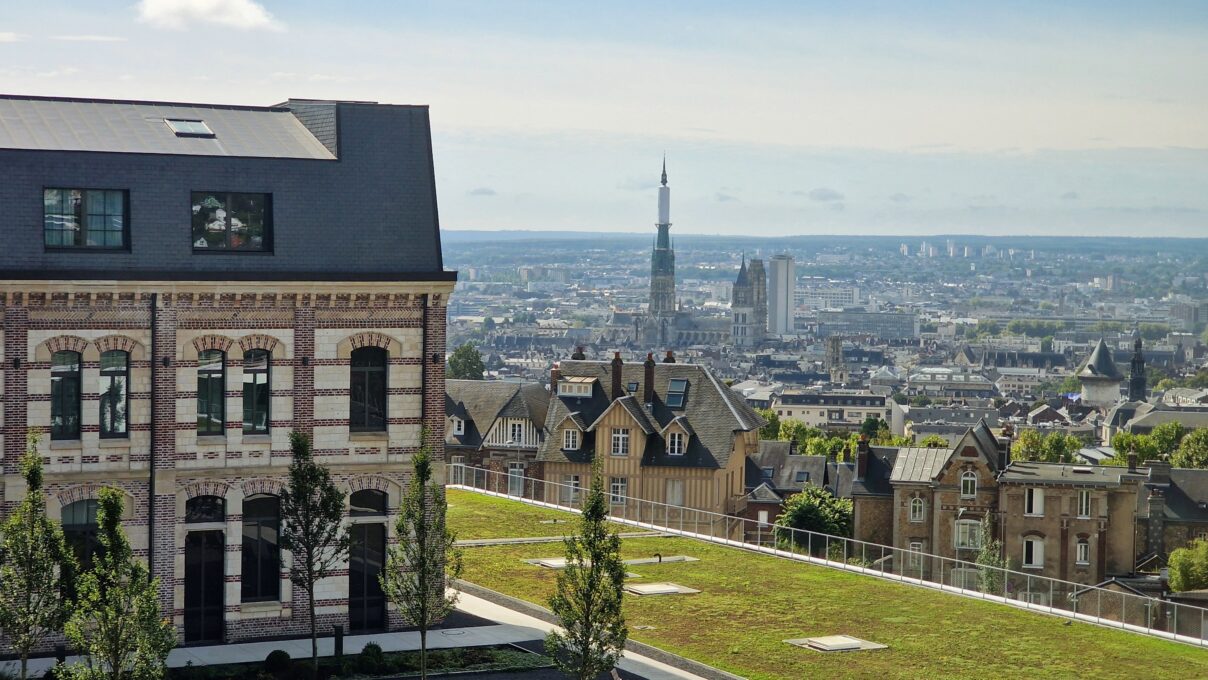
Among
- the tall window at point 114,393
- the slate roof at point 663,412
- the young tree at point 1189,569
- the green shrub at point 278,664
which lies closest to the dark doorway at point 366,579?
the green shrub at point 278,664

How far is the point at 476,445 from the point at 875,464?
910 inches

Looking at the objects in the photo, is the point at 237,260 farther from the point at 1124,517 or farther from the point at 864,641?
the point at 1124,517

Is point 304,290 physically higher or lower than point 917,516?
higher

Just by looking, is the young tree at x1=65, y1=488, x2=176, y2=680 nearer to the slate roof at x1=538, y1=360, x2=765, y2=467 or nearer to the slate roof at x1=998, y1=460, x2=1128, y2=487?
the slate roof at x1=538, y1=360, x2=765, y2=467

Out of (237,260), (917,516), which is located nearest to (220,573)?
(237,260)

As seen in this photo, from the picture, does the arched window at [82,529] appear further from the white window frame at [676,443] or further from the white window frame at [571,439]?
the white window frame at [571,439]

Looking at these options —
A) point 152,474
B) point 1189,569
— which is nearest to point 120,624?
point 152,474

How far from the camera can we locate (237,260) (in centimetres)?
3900

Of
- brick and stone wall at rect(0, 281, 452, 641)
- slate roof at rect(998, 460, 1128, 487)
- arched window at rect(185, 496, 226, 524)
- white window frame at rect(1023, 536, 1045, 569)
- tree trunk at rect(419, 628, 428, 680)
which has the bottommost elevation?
white window frame at rect(1023, 536, 1045, 569)

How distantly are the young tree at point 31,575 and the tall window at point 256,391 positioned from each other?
706cm

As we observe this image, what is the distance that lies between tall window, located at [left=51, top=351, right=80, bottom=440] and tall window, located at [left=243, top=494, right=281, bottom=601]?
4213 mm

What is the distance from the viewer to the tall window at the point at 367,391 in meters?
40.4

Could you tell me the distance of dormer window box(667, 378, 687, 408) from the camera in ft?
270

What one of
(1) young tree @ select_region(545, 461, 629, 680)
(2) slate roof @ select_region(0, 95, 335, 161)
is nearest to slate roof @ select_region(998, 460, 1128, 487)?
(2) slate roof @ select_region(0, 95, 335, 161)
